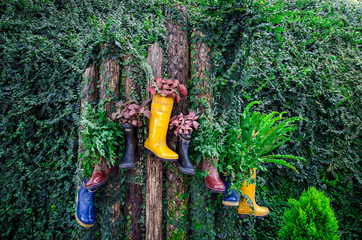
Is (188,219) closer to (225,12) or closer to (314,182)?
(225,12)

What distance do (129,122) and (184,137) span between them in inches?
21.9

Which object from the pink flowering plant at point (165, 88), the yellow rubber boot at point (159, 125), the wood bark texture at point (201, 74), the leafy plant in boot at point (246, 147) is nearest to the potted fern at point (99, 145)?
the yellow rubber boot at point (159, 125)

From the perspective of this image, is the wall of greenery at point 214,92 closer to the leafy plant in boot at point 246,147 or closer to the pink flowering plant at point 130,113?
the leafy plant in boot at point 246,147

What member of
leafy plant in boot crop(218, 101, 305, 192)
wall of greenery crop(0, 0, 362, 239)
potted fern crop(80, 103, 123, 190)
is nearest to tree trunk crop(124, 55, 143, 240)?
wall of greenery crop(0, 0, 362, 239)

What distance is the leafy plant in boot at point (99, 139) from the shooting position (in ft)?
5.29

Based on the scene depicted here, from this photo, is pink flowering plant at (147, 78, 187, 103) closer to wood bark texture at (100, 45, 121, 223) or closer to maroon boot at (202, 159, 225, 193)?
wood bark texture at (100, 45, 121, 223)

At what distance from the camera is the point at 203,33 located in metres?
1.83

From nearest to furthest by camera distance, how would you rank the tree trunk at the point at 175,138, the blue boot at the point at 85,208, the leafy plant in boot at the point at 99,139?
1. the leafy plant in boot at the point at 99,139
2. the blue boot at the point at 85,208
3. the tree trunk at the point at 175,138

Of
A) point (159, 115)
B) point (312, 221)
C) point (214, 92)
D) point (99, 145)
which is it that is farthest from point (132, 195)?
point (312, 221)

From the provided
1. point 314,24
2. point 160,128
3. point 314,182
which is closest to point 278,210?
point 314,182

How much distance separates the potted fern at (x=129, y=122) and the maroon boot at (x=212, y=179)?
0.72 meters

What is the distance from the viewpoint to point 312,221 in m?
1.79

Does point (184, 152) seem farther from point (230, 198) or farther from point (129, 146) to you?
point (230, 198)

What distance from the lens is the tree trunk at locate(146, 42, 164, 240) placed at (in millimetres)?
1824
